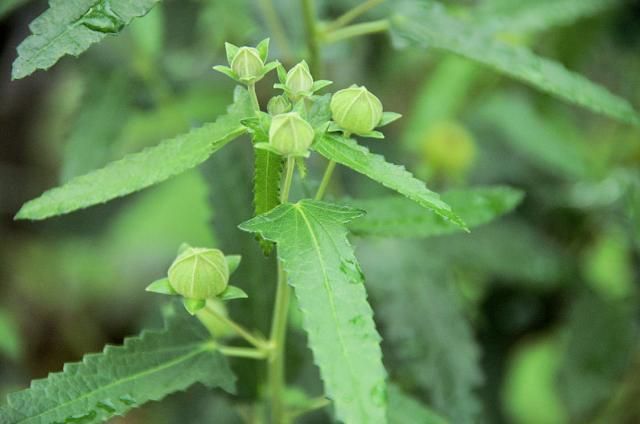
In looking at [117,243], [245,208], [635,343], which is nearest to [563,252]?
[635,343]

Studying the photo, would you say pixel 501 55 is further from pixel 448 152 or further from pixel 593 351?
Result: pixel 593 351

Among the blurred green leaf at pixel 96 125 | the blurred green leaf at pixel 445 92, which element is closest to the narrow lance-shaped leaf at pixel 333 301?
the blurred green leaf at pixel 96 125

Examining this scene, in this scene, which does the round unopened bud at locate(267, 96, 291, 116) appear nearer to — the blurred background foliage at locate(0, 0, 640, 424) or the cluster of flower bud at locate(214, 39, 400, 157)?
the cluster of flower bud at locate(214, 39, 400, 157)

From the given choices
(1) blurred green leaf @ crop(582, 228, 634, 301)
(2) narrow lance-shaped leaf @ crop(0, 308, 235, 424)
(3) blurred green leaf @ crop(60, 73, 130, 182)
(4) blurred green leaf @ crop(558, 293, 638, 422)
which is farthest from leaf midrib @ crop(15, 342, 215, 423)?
(1) blurred green leaf @ crop(582, 228, 634, 301)

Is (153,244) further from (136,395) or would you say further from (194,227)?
(136,395)

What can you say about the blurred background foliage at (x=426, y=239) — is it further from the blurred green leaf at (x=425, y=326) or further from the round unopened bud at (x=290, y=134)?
the round unopened bud at (x=290, y=134)
